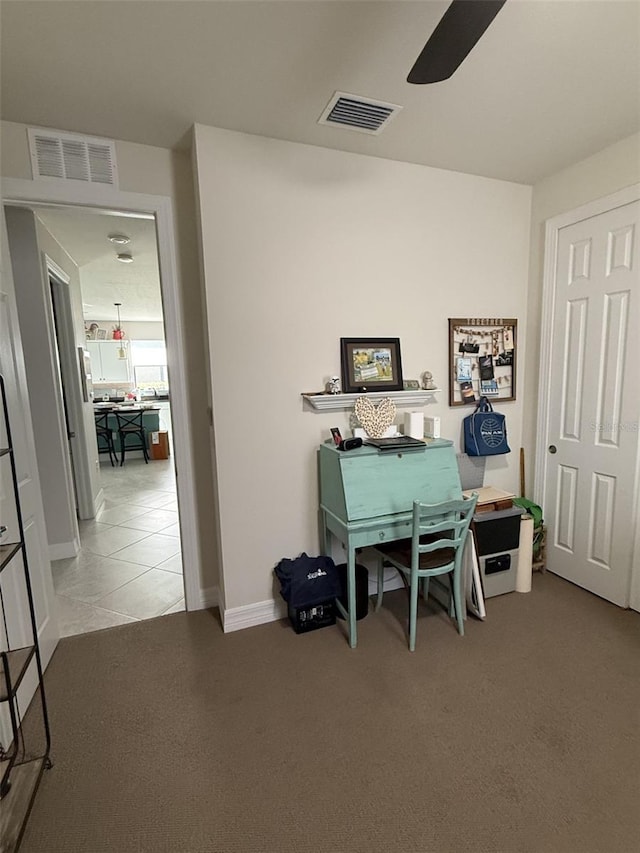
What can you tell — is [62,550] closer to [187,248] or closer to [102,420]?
[187,248]

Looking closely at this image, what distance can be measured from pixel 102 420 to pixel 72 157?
5307 mm

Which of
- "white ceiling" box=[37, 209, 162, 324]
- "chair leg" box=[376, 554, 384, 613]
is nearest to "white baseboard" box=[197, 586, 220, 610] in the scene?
"chair leg" box=[376, 554, 384, 613]

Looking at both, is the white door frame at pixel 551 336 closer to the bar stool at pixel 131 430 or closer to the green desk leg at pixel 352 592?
the green desk leg at pixel 352 592

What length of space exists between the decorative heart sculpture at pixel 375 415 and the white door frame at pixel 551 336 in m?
1.21

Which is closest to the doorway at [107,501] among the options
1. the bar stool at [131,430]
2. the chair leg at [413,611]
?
the bar stool at [131,430]

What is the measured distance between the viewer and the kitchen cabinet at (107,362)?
28.6 ft

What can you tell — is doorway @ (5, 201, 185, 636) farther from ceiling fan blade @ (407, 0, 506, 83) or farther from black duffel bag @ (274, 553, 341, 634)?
ceiling fan blade @ (407, 0, 506, 83)

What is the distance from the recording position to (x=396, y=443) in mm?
2277

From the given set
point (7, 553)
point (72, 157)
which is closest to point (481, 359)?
point (72, 157)

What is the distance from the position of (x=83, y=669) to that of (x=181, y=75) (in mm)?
2748

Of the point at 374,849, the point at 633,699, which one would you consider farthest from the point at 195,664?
the point at 633,699

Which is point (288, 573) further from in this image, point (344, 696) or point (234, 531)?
point (344, 696)

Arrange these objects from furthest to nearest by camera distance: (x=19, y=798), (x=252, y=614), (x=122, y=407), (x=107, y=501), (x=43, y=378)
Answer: (x=122, y=407) → (x=107, y=501) → (x=43, y=378) → (x=252, y=614) → (x=19, y=798)

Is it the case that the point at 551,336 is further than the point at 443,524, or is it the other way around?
the point at 551,336
